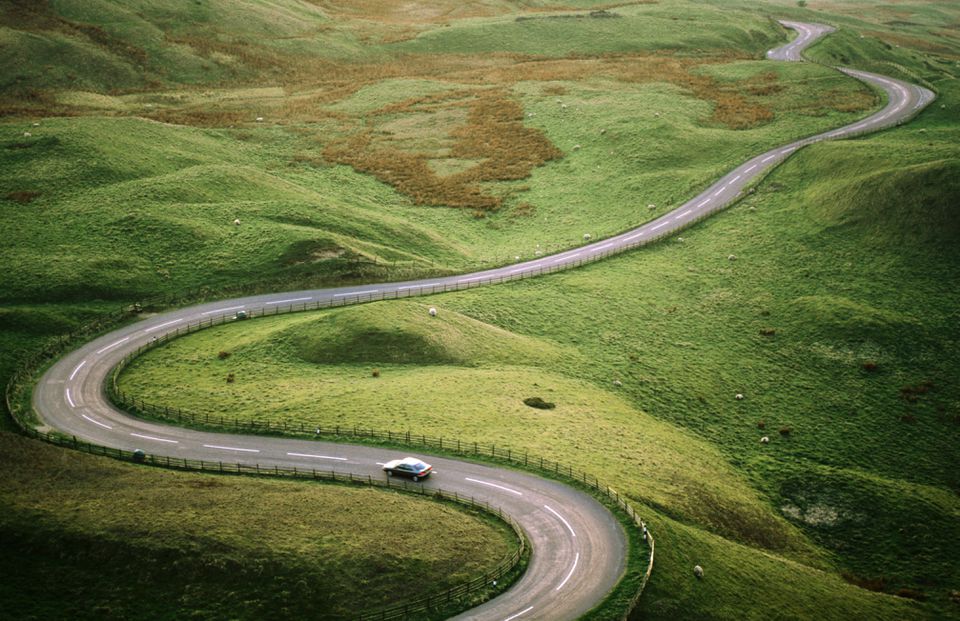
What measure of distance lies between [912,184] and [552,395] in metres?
56.9

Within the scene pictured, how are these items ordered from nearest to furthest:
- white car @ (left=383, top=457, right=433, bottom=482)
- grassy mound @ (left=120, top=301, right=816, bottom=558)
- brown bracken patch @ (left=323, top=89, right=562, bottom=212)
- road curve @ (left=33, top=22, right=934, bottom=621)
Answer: road curve @ (left=33, top=22, right=934, bottom=621), white car @ (left=383, top=457, right=433, bottom=482), grassy mound @ (left=120, top=301, right=816, bottom=558), brown bracken patch @ (left=323, top=89, right=562, bottom=212)

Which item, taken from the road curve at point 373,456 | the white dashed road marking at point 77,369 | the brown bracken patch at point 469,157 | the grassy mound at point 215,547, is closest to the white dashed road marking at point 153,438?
the road curve at point 373,456

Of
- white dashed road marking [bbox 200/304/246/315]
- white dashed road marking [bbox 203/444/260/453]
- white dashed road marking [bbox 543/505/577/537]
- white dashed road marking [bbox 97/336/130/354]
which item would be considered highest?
white dashed road marking [bbox 200/304/246/315]

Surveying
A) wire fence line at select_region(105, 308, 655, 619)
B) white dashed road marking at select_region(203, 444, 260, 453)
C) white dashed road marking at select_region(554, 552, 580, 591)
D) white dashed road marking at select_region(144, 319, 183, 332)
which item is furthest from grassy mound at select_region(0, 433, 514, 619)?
white dashed road marking at select_region(144, 319, 183, 332)

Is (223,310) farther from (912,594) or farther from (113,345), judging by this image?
(912,594)

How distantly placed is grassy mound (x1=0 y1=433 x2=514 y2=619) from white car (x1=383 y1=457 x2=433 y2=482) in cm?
211

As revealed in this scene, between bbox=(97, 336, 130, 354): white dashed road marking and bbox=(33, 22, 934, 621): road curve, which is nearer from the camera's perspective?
bbox=(33, 22, 934, 621): road curve

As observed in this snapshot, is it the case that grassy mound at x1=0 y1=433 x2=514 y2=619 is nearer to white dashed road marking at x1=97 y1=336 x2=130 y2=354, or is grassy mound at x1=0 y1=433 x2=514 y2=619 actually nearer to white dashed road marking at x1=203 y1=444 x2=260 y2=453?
white dashed road marking at x1=203 y1=444 x2=260 y2=453

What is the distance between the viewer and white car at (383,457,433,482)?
42.5 meters

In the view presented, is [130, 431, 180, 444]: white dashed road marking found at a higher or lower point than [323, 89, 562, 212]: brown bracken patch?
lower

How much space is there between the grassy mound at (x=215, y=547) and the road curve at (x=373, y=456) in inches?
102

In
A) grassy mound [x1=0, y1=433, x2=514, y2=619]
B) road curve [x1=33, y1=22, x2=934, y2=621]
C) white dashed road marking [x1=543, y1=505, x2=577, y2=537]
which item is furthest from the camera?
white dashed road marking [x1=543, y1=505, x2=577, y2=537]

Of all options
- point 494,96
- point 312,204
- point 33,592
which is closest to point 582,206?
point 312,204

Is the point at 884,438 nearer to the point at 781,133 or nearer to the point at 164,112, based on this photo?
the point at 781,133
